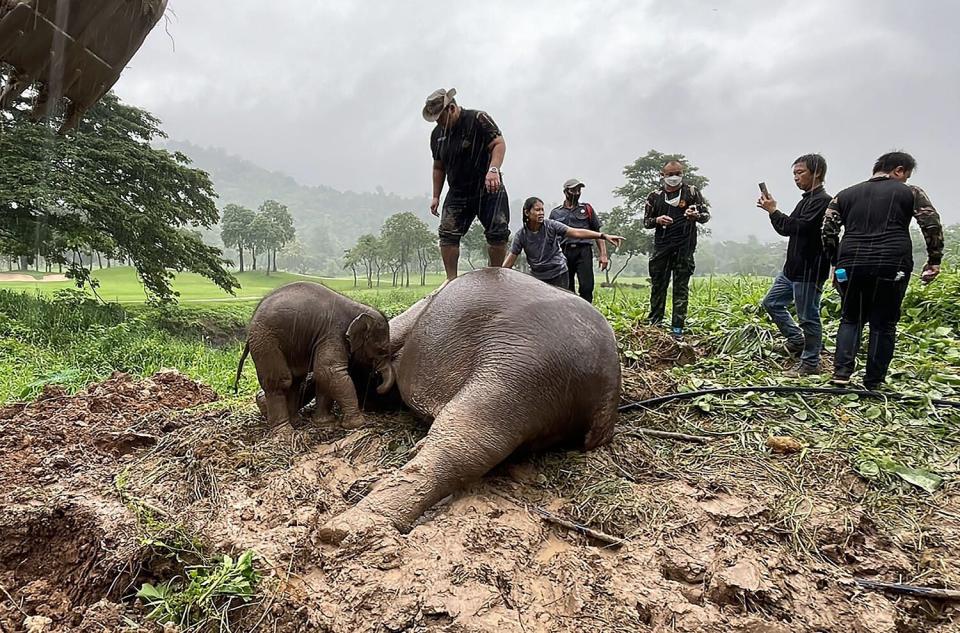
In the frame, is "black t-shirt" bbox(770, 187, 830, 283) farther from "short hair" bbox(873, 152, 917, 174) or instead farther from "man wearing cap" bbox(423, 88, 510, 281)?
"man wearing cap" bbox(423, 88, 510, 281)

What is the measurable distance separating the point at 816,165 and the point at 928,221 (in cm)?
102

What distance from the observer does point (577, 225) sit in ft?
20.2

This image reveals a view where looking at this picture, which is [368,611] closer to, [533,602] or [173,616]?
[533,602]

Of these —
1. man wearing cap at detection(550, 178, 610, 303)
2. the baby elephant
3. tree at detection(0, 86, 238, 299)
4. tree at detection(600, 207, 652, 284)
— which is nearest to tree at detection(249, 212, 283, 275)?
tree at detection(600, 207, 652, 284)

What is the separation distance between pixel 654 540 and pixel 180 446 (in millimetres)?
2661

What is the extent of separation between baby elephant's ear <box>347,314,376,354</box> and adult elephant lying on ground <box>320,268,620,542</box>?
0.94 ft

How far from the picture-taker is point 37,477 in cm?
275

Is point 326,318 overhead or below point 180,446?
overhead

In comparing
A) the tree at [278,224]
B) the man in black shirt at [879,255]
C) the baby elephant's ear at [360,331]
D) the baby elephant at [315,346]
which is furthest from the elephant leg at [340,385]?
the tree at [278,224]

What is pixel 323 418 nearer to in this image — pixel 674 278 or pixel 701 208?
pixel 674 278

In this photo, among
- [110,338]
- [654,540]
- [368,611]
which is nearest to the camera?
[368,611]

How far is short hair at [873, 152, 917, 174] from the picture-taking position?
13.4 feet

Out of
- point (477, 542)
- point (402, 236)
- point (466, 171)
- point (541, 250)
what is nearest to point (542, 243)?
point (541, 250)

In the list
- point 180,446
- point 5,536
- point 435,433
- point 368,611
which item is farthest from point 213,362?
point 368,611
